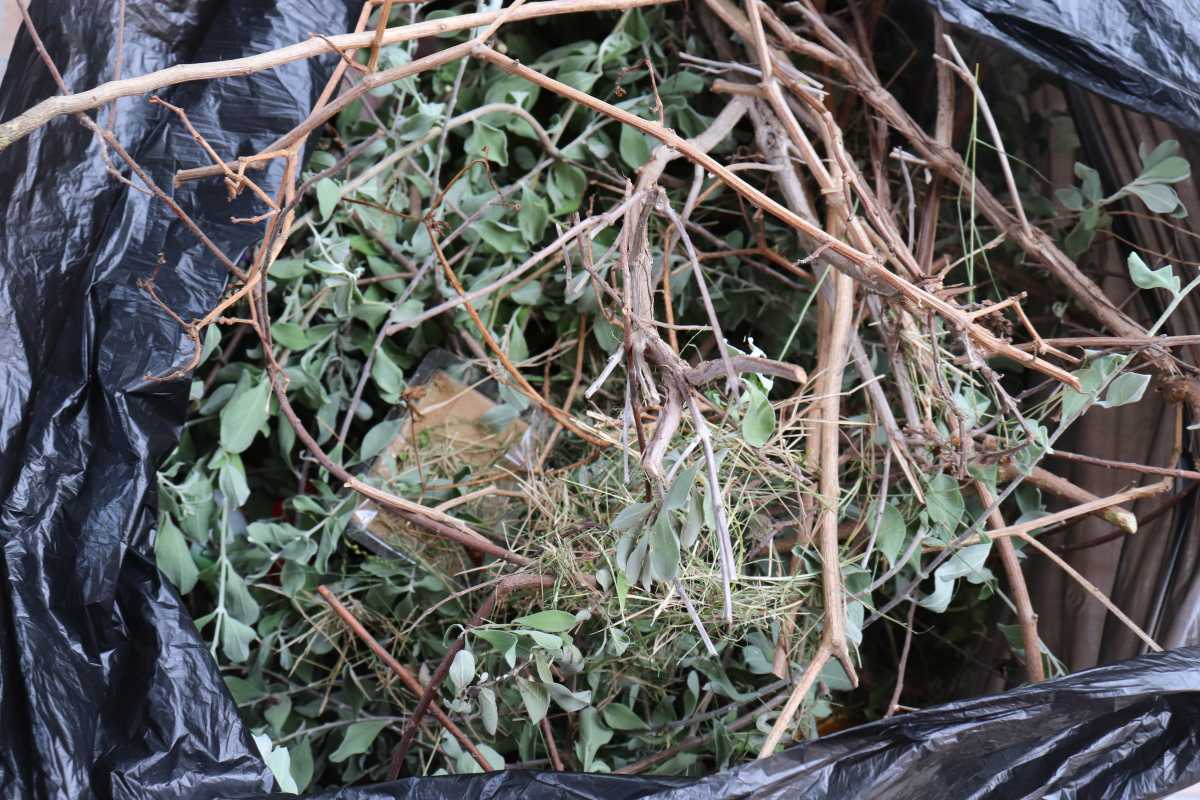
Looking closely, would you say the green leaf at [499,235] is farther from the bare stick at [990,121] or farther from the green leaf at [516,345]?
the bare stick at [990,121]

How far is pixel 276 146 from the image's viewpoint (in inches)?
23.4

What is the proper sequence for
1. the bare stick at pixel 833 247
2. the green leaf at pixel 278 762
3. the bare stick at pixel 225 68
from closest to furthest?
the bare stick at pixel 225 68
the bare stick at pixel 833 247
the green leaf at pixel 278 762

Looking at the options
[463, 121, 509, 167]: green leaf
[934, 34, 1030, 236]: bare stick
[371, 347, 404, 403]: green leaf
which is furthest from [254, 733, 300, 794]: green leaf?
[934, 34, 1030, 236]: bare stick

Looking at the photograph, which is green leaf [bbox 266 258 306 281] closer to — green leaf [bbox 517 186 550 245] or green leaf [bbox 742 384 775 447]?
green leaf [bbox 517 186 550 245]

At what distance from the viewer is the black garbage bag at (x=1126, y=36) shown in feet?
2.38

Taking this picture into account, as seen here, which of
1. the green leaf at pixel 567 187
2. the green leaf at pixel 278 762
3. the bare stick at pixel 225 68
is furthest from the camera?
the green leaf at pixel 567 187

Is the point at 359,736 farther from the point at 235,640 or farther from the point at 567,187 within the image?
the point at 567,187

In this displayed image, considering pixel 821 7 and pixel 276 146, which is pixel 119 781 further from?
pixel 821 7

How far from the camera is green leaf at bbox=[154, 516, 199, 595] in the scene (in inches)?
31.2

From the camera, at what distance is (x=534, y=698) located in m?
0.68

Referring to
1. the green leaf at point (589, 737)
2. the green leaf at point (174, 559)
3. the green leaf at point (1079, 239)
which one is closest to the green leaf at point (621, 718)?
the green leaf at point (589, 737)

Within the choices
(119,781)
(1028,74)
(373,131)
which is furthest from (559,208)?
(119,781)

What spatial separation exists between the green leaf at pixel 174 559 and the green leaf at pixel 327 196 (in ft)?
0.93

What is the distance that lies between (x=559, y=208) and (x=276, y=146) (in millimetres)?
369
